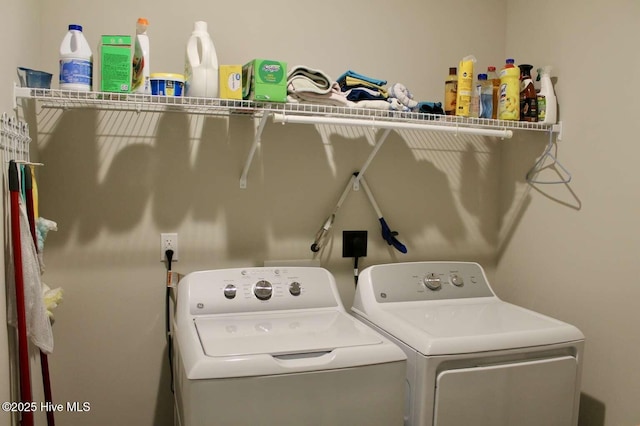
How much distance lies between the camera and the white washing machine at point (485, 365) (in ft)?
4.89

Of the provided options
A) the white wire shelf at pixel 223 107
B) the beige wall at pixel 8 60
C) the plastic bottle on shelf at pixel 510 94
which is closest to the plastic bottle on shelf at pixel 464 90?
the white wire shelf at pixel 223 107

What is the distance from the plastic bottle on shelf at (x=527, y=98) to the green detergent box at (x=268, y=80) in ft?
3.39

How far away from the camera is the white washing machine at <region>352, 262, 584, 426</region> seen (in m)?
1.49

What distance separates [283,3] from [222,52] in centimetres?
33

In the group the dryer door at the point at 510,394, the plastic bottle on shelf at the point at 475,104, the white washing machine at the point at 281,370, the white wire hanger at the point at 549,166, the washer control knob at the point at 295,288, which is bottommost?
the dryer door at the point at 510,394

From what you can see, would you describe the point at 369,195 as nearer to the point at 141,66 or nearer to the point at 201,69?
the point at 201,69

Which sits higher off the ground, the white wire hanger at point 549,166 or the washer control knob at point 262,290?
the white wire hanger at point 549,166

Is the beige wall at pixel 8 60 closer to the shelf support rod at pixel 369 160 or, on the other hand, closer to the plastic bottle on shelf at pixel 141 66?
the plastic bottle on shelf at pixel 141 66

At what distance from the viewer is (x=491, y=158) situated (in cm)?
242

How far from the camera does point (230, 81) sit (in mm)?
1692

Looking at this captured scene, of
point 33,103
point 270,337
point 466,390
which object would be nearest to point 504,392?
point 466,390

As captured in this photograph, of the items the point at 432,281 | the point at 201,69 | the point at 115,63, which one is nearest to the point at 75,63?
the point at 115,63

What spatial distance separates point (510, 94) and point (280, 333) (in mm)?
1314

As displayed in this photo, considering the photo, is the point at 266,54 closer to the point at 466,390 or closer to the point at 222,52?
the point at 222,52
